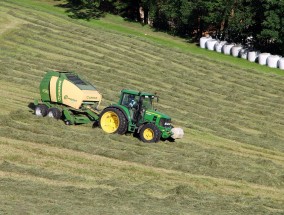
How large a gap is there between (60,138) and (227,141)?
8.33 meters

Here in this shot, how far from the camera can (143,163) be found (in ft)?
67.8

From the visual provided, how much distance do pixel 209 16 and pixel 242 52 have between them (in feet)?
18.0

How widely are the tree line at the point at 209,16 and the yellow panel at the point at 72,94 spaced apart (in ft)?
96.9

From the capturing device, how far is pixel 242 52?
52844mm

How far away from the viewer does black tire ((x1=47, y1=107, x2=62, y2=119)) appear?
24594 mm

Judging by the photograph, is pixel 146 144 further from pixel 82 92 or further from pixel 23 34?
pixel 23 34

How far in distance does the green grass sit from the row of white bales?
107 cm

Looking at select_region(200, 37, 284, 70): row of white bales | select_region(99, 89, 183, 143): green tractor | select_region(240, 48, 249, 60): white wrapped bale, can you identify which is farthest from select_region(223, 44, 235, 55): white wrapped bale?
select_region(99, 89, 183, 143): green tractor

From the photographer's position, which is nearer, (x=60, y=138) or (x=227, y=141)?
(x=60, y=138)

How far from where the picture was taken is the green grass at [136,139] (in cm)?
1652

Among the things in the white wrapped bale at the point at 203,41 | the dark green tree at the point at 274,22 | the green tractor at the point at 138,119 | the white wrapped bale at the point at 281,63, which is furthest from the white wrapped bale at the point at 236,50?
the green tractor at the point at 138,119

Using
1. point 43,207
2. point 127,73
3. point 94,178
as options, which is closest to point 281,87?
point 127,73

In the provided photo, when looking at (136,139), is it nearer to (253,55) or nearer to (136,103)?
(136,103)

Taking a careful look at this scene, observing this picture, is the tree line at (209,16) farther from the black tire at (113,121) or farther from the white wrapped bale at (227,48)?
the black tire at (113,121)
